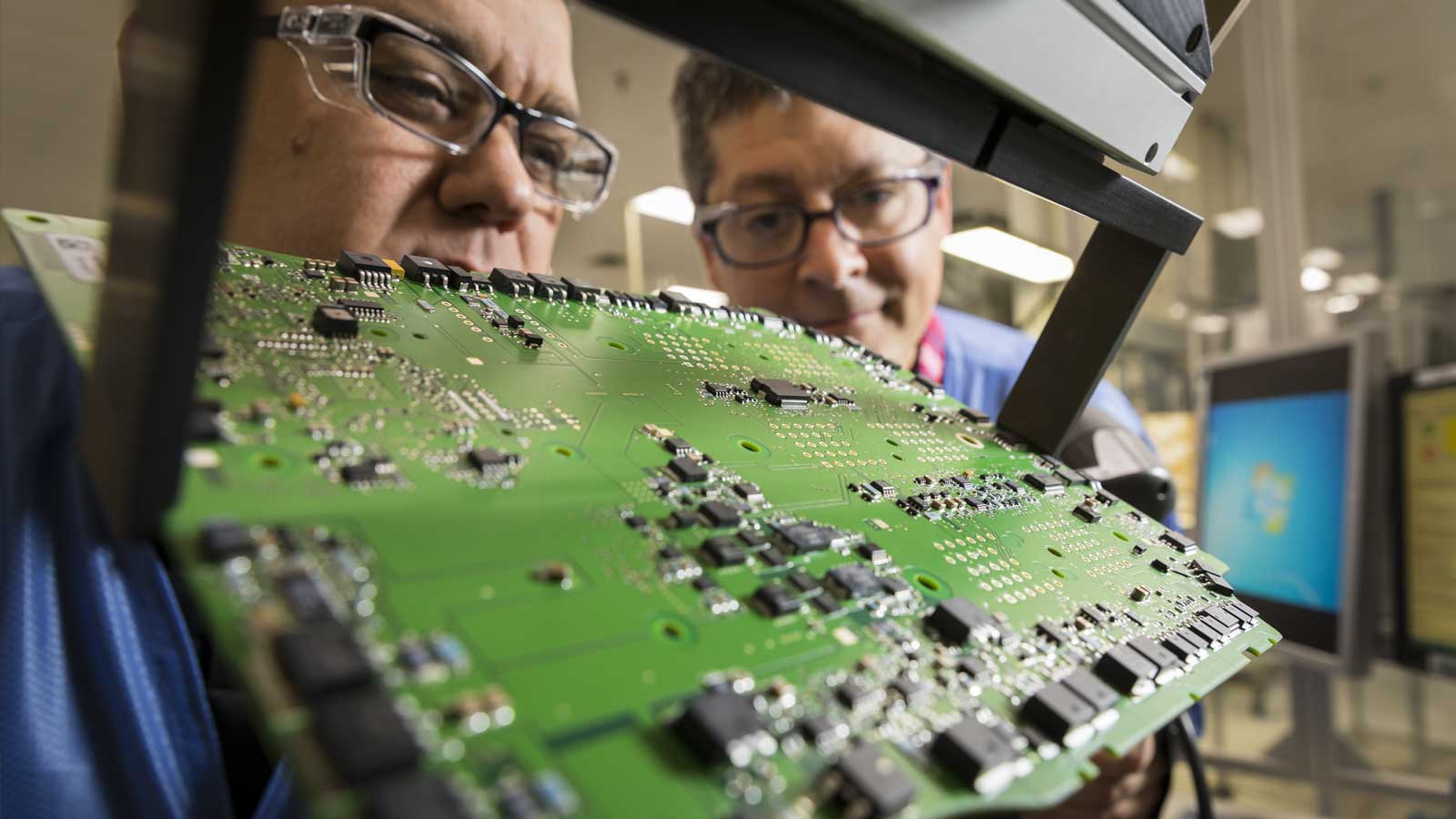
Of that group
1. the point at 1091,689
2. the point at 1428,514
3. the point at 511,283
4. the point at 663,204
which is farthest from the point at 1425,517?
the point at 663,204

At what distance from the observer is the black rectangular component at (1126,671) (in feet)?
1.45

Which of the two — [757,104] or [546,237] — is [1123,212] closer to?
[546,237]

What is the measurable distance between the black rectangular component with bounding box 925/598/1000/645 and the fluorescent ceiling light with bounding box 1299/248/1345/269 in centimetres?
489

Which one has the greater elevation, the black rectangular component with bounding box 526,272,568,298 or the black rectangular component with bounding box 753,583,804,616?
the black rectangular component with bounding box 526,272,568,298

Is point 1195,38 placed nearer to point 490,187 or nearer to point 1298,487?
point 490,187

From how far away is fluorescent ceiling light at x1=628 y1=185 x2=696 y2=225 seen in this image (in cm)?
265

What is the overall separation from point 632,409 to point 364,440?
7.4 inches

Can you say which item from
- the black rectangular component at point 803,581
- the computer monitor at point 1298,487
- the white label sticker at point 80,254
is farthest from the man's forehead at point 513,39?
the computer monitor at point 1298,487

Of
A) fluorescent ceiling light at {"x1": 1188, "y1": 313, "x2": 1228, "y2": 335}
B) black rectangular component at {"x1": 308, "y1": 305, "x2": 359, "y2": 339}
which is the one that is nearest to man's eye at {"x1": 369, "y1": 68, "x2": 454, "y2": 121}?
black rectangular component at {"x1": 308, "y1": 305, "x2": 359, "y2": 339}

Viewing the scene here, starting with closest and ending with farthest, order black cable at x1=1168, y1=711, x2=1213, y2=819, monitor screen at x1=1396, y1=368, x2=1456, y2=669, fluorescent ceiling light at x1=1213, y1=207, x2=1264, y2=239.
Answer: black cable at x1=1168, y1=711, x2=1213, y2=819
monitor screen at x1=1396, y1=368, x2=1456, y2=669
fluorescent ceiling light at x1=1213, y1=207, x2=1264, y2=239

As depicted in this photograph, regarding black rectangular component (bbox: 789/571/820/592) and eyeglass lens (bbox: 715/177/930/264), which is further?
eyeglass lens (bbox: 715/177/930/264)

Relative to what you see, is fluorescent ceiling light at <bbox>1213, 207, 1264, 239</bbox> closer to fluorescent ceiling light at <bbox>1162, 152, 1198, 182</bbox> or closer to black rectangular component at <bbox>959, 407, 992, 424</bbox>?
fluorescent ceiling light at <bbox>1162, 152, 1198, 182</bbox>

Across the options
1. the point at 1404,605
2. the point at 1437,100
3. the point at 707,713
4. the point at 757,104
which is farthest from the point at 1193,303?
the point at 707,713

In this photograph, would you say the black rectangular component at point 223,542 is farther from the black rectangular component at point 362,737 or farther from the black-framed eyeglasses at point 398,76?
the black-framed eyeglasses at point 398,76
